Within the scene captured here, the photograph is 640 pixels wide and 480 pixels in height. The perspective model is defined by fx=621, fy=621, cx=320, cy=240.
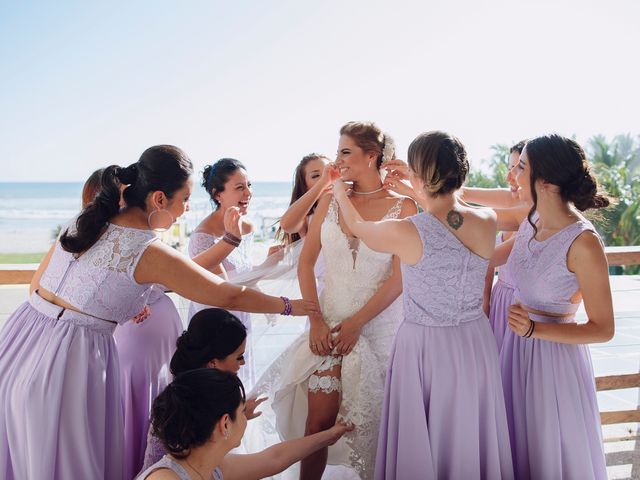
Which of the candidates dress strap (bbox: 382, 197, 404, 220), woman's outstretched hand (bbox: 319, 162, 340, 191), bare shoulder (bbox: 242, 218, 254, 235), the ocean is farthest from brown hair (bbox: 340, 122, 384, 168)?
the ocean

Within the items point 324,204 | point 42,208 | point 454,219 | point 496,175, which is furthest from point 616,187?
point 42,208

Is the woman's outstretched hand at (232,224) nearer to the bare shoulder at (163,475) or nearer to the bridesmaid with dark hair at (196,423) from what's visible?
the bridesmaid with dark hair at (196,423)

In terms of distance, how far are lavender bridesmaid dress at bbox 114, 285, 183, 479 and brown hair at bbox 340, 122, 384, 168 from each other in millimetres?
1188

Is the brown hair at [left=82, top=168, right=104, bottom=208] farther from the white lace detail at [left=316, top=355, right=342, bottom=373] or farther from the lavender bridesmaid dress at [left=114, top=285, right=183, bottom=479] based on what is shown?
the white lace detail at [left=316, top=355, right=342, bottom=373]

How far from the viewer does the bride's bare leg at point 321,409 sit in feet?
9.22

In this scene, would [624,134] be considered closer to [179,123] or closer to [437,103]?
[437,103]

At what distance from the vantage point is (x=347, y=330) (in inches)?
112

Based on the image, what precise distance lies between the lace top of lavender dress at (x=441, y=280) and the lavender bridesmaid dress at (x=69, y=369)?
A: 99 centimetres

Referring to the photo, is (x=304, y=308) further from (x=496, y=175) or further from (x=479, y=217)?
(x=496, y=175)

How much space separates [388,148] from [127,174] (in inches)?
49.0

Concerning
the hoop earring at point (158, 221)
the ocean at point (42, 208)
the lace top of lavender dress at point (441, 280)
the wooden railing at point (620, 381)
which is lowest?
the ocean at point (42, 208)

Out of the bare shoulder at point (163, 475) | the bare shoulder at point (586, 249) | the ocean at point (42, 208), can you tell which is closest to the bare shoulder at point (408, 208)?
the bare shoulder at point (586, 249)

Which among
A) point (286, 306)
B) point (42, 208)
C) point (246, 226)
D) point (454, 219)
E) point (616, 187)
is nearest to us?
point (454, 219)

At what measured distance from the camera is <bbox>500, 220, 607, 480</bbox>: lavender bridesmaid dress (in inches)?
95.1
